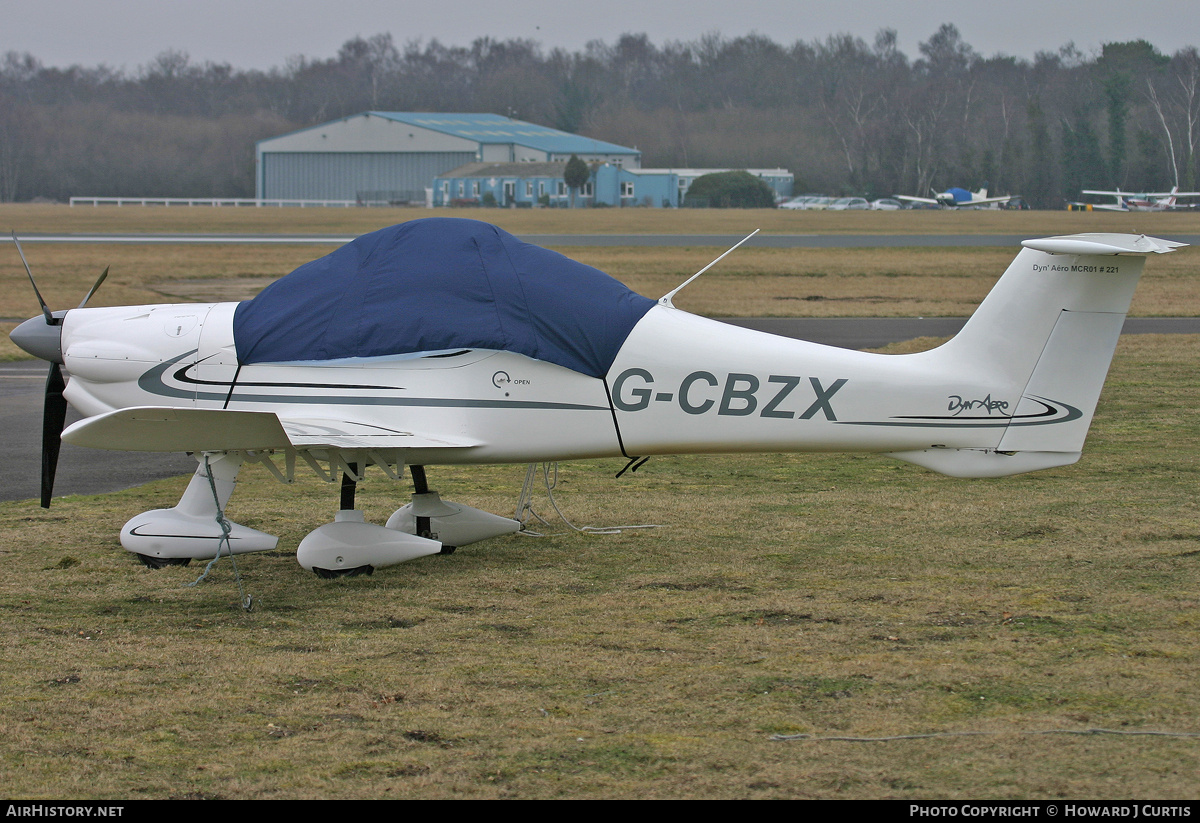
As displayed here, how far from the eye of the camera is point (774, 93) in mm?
117125

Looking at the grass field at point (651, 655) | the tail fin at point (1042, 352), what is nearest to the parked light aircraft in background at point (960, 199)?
the grass field at point (651, 655)

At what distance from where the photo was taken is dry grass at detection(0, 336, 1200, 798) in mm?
4090

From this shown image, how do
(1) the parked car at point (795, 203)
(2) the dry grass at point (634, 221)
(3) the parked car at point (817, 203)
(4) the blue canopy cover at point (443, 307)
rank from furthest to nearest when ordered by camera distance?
1. (1) the parked car at point (795, 203)
2. (3) the parked car at point (817, 203)
3. (2) the dry grass at point (634, 221)
4. (4) the blue canopy cover at point (443, 307)

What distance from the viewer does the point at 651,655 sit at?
5465 millimetres

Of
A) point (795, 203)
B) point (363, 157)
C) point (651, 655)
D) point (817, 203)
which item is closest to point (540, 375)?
point (651, 655)

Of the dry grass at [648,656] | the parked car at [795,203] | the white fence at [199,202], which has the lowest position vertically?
the dry grass at [648,656]

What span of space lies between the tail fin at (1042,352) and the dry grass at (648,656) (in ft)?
2.20

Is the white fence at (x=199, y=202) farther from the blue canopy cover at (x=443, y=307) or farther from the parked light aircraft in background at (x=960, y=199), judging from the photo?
the blue canopy cover at (x=443, y=307)

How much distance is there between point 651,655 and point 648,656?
2cm

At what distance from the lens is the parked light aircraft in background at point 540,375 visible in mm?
6996

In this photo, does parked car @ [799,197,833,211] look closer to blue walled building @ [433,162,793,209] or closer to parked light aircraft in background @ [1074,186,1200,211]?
blue walled building @ [433,162,793,209]

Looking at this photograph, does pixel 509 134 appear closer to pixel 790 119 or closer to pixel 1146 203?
pixel 790 119
